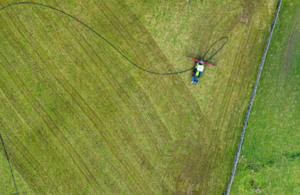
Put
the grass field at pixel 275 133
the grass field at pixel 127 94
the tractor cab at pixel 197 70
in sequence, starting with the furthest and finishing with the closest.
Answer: the grass field at pixel 127 94
the grass field at pixel 275 133
the tractor cab at pixel 197 70

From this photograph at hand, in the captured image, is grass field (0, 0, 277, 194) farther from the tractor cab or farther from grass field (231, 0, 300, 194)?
grass field (231, 0, 300, 194)

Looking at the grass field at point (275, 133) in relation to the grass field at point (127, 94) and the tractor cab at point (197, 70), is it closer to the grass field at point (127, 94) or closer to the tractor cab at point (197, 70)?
the grass field at point (127, 94)

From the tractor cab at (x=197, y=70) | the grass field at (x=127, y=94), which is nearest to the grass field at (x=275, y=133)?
the grass field at (x=127, y=94)

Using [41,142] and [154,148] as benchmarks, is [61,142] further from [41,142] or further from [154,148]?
[154,148]

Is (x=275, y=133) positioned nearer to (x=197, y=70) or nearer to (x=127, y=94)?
(x=197, y=70)

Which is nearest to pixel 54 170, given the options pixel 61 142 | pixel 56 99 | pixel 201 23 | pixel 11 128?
pixel 61 142

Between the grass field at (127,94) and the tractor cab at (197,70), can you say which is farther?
the grass field at (127,94)

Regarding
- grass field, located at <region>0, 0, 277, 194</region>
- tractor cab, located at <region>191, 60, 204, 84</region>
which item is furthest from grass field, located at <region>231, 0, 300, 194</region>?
tractor cab, located at <region>191, 60, 204, 84</region>
